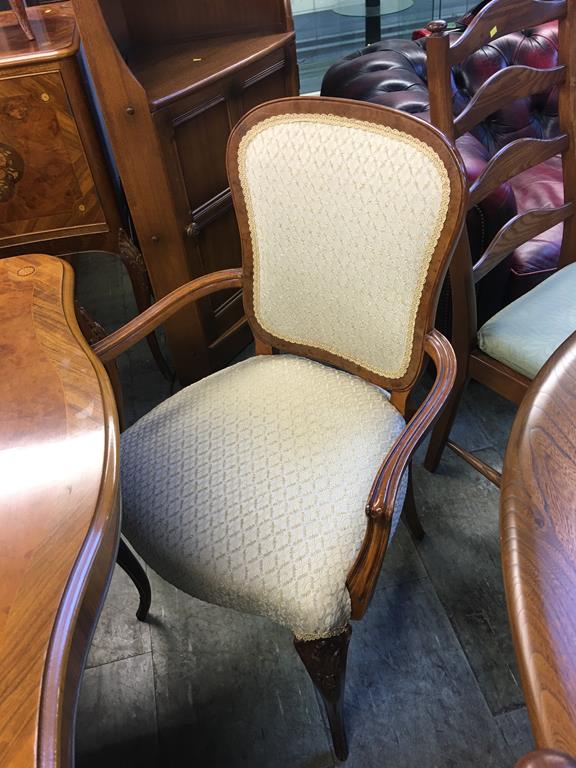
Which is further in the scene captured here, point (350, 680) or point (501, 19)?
point (350, 680)

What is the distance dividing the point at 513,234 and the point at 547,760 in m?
0.97

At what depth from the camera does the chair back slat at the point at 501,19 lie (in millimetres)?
893

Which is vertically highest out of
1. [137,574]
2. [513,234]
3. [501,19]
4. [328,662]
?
[501,19]

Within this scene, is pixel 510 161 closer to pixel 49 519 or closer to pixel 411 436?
pixel 411 436

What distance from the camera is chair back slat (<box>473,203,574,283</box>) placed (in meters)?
1.08

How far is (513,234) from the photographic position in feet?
3.59

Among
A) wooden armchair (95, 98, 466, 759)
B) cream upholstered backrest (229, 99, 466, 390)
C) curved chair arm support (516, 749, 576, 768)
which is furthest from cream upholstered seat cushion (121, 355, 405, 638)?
curved chair arm support (516, 749, 576, 768)

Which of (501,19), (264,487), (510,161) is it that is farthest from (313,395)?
(501,19)

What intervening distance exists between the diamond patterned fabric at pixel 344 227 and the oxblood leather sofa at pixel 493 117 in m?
0.45

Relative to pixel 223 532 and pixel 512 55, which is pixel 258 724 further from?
pixel 512 55

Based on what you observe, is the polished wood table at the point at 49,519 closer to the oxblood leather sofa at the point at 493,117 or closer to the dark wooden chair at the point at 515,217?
the dark wooden chair at the point at 515,217

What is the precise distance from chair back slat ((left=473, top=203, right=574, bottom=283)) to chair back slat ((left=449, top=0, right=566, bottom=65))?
309 mm

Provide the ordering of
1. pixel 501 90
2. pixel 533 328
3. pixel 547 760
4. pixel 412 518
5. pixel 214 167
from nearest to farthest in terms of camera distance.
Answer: pixel 547 760, pixel 501 90, pixel 533 328, pixel 412 518, pixel 214 167

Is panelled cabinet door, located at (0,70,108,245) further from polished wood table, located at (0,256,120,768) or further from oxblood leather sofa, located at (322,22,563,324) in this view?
oxblood leather sofa, located at (322,22,563,324)
